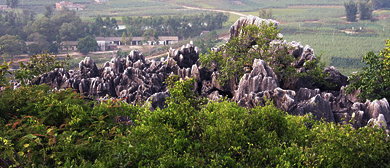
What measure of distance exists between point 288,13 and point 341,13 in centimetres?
1966

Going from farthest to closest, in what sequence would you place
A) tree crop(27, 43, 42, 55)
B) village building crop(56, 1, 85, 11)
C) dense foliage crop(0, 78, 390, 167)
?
village building crop(56, 1, 85, 11) → tree crop(27, 43, 42, 55) → dense foliage crop(0, 78, 390, 167)

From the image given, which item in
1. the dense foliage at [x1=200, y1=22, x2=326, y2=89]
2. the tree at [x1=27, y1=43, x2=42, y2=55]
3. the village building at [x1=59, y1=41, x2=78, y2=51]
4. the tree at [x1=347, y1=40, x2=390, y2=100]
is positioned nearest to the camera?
the tree at [x1=347, y1=40, x2=390, y2=100]

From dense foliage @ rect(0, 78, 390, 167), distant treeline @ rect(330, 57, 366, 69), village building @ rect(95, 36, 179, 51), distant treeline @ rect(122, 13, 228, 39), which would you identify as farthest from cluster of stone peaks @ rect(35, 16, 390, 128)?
distant treeline @ rect(122, 13, 228, 39)

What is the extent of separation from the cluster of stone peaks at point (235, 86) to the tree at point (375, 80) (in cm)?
93

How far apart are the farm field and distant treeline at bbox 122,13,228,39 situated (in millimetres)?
5780

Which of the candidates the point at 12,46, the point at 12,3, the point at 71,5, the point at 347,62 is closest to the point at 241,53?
the point at 347,62

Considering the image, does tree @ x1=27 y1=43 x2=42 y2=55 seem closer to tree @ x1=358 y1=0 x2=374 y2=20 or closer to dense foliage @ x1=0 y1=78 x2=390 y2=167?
dense foliage @ x1=0 y1=78 x2=390 y2=167

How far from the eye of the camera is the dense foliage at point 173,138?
10977mm

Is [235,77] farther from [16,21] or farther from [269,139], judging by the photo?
[16,21]

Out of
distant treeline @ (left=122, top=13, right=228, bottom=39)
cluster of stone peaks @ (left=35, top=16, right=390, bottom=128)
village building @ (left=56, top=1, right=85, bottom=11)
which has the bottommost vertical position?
cluster of stone peaks @ (left=35, top=16, right=390, bottom=128)

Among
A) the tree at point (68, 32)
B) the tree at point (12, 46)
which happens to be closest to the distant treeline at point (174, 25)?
the tree at point (68, 32)

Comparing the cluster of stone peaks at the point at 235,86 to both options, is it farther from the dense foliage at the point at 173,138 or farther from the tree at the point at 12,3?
the tree at the point at 12,3

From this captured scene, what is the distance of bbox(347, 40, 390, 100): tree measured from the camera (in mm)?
24969

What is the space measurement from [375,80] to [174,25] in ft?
308
